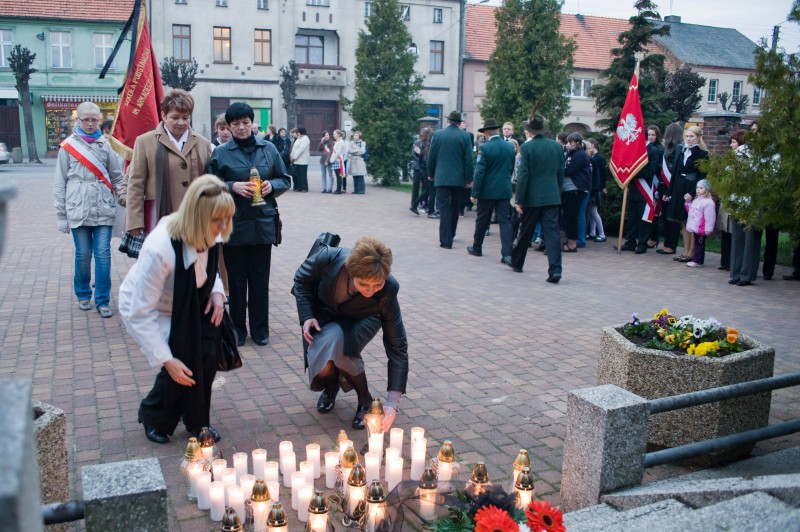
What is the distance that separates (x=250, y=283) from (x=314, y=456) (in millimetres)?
2899

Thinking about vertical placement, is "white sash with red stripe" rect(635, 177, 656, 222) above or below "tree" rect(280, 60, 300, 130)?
below

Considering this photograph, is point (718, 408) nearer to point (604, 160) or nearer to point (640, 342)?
point (640, 342)

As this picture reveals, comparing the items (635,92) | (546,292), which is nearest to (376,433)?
(546,292)

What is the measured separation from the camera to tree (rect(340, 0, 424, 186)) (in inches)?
1067

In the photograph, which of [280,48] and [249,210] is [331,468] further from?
[280,48]

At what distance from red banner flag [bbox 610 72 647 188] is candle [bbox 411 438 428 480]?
9.46 m

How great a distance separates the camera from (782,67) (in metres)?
4.40

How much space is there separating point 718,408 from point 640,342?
26.6 inches

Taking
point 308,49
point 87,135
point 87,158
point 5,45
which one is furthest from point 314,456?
point 5,45

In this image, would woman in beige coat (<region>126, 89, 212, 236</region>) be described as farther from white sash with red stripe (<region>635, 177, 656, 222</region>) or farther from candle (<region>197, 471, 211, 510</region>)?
white sash with red stripe (<region>635, 177, 656, 222</region>)

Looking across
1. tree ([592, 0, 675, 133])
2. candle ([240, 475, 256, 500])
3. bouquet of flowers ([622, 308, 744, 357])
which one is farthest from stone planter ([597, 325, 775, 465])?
tree ([592, 0, 675, 133])

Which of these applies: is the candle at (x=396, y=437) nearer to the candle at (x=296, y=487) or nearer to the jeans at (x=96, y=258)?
the candle at (x=296, y=487)

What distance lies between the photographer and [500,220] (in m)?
11.9

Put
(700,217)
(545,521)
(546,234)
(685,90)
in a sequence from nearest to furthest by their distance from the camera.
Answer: (545,521) → (546,234) → (700,217) → (685,90)
